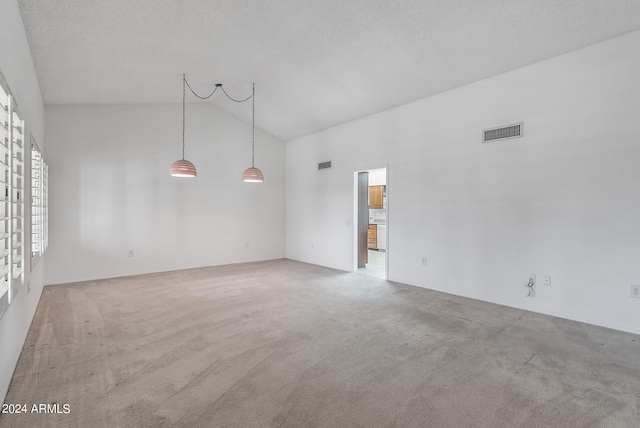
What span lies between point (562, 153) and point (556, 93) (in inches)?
29.9

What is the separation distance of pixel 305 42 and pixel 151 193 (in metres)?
4.42

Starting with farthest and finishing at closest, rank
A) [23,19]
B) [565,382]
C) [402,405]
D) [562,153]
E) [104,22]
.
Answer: [562,153] < [104,22] < [23,19] < [565,382] < [402,405]

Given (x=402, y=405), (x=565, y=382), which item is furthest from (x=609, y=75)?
(x=402, y=405)

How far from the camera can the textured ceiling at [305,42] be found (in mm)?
3252

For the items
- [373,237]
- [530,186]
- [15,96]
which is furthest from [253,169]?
[373,237]

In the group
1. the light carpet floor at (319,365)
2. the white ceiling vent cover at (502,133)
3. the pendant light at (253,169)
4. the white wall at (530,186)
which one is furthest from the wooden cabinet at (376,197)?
the light carpet floor at (319,365)

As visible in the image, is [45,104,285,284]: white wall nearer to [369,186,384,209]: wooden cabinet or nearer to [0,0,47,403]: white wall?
[0,0,47,403]: white wall

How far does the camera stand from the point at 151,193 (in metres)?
6.45

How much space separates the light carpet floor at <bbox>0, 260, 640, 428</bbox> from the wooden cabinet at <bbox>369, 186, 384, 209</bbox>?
213 inches

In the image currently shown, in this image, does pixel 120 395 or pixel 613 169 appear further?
pixel 613 169

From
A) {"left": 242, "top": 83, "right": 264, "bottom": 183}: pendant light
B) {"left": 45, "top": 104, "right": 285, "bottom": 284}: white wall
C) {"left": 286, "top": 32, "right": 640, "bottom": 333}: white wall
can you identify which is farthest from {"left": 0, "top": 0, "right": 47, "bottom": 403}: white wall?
{"left": 286, "top": 32, "right": 640, "bottom": 333}: white wall

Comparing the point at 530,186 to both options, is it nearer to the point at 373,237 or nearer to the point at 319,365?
the point at 319,365

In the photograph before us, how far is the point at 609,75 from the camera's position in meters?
3.51

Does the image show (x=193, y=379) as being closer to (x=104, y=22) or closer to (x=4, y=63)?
(x=4, y=63)
